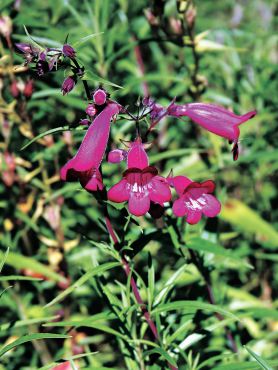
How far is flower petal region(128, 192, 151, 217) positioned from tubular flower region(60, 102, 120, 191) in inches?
3.0

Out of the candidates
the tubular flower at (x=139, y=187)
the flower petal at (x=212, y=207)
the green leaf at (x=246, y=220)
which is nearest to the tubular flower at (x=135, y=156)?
the tubular flower at (x=139, y=187)

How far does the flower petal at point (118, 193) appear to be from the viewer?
3.44ft

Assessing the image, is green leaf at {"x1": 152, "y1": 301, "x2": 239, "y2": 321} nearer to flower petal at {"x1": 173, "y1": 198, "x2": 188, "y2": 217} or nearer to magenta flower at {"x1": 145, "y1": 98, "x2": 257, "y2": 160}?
flower petal at {"x1": 173, "y1": 198, "x2": 188, "y2": 217}

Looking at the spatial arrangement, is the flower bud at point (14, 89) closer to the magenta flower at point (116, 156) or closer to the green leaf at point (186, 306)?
the magenta flower at point (116, 156)

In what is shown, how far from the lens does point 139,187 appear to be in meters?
1.08

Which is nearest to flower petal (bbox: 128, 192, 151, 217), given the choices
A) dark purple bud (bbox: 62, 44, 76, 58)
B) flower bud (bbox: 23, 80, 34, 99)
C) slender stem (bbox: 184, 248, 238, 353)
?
dark purple bud (bbox: 62, 44, 76, 58)

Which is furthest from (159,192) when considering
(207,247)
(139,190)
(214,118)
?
(207,247)

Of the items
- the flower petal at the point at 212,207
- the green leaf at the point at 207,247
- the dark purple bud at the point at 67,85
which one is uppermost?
the dark purple bud at the point at 67,85

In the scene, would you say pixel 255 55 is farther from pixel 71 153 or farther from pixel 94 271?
pixel 94 271

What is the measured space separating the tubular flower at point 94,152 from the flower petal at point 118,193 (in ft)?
0.14

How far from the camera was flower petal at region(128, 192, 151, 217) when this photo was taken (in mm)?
1059

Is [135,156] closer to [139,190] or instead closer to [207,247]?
[139,190]

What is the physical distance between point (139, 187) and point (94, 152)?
131 millimetres

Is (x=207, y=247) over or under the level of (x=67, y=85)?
under
